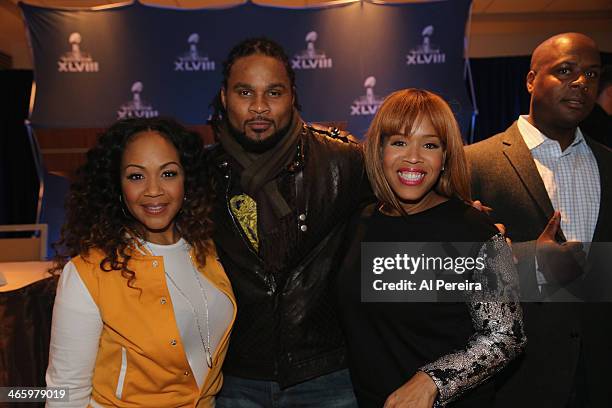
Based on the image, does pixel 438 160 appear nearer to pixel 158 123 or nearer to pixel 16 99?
pixel 158 123

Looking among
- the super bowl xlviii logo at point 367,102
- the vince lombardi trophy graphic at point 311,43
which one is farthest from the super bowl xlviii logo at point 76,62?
the super bowl xlviii logo at point 367,102

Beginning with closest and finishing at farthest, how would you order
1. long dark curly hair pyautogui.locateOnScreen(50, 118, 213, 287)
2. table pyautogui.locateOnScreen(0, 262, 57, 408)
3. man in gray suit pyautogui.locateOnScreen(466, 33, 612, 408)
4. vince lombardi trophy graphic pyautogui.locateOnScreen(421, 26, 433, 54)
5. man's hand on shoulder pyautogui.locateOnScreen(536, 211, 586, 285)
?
long dark curly hair pyautogui.locateOnScreen(50, 118, 213, 287) < table pyautogui.locateOnScreen(0, 262, 57, 408) < man's hand on shoulder pyautogui.locateOnScreen(536, 211, 586, 285) < man in gray suit pyautogui.locateOnScreen(466, 33, 612, 408) < vince lombardi trophy graphic pyautogui.locateOnScreen(421, 26, 433, 54)

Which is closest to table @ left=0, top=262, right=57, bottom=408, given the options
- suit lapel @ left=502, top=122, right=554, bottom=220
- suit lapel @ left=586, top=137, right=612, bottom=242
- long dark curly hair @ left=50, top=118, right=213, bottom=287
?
long dark curly hair @ left=50, top=118, right=213, bottom=287

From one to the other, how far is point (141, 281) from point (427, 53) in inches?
175

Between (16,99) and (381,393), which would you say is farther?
(16,99)

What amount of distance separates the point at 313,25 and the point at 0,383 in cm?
440

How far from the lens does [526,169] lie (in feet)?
7.27

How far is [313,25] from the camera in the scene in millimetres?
5297

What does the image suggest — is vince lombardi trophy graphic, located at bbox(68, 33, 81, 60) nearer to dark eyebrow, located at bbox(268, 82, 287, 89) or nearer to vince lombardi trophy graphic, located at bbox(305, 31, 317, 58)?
vince lombardi trophy graphic, located at bbox(305, 31, 317, 58)

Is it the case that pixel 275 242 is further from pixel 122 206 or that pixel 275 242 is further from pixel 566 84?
pixel 566 84

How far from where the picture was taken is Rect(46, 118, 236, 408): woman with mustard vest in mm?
1428

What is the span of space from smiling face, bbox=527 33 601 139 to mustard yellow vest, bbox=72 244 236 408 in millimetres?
1742

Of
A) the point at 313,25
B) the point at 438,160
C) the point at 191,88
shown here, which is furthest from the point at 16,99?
the point at 438,160

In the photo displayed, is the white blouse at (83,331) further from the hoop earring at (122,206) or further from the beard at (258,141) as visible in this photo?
the beard at (258,141)
